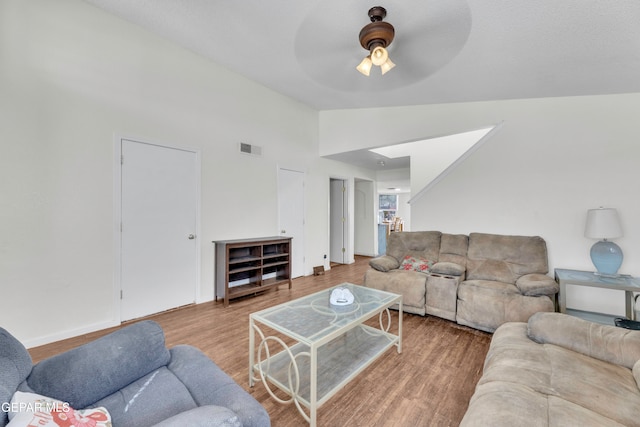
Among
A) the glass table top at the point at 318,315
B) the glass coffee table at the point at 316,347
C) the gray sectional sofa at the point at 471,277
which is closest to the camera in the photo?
the glass coffee table at the point at 316,347

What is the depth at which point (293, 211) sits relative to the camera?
4.56m

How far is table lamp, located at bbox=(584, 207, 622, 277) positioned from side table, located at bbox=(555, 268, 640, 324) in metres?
0.11

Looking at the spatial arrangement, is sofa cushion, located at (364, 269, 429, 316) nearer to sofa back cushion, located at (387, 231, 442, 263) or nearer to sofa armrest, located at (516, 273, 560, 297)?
sofa back cushion, located at (387, 231, 442, 263)

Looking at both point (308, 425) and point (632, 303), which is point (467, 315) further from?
point (308, 425)

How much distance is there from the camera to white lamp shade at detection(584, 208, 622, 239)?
2.57m

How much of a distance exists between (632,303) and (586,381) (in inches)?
89.3

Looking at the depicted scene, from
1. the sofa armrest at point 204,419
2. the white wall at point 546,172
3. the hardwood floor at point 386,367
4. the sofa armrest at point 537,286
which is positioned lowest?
the hardwood floor at point 386,367

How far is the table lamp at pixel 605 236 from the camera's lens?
258 centimetres

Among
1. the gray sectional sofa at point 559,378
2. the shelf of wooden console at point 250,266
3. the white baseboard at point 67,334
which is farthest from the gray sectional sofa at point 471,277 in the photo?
the white baseboard at point 67,334

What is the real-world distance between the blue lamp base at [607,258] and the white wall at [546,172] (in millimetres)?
256

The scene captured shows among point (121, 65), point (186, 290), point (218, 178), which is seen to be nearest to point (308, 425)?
point (186, 290)

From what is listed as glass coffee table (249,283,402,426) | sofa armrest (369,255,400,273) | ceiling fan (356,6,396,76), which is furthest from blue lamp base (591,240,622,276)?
ceiling fan (356,6,396,76)

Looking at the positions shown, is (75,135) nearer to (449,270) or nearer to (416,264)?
(416,264)

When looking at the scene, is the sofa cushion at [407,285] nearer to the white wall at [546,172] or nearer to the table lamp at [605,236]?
the white wall at [546,172]
